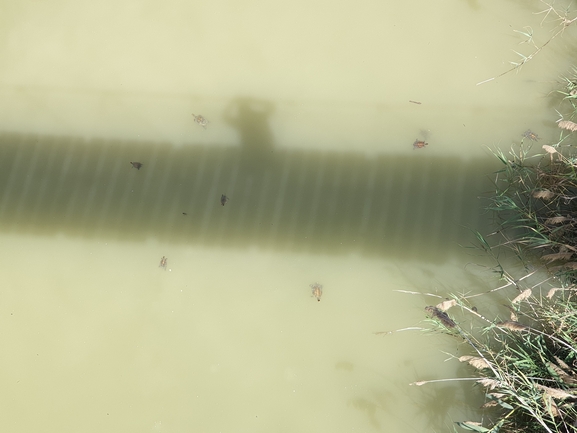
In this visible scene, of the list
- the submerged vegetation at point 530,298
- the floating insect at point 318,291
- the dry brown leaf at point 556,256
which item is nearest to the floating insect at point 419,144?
the submerged vegetation at point 530,298

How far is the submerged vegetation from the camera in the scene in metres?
1.85

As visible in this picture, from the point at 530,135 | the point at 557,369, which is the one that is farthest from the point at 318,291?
the point at 530,135

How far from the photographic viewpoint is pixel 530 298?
207 cm

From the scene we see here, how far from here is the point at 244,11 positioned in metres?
2.44

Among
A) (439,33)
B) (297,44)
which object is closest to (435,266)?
(439,33)

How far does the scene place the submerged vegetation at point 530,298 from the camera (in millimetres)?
1849

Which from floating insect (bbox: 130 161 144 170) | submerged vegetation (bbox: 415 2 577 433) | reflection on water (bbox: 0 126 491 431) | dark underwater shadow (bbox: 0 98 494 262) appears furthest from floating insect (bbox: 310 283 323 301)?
floating insect (bbox: 130 161 144 170)

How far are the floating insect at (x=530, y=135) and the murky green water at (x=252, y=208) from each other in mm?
56

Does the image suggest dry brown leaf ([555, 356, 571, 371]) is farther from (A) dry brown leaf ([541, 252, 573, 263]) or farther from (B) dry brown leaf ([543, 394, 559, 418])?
(A) dry brown leaf ([541, 252, 573, 263])

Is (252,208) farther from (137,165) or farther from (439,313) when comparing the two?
(439,313)

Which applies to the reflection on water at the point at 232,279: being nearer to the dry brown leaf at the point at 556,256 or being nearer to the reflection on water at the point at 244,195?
the reflection on water at the point at 244,195

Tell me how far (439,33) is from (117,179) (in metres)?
1.95

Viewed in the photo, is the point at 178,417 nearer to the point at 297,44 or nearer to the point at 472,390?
the point at 472,390

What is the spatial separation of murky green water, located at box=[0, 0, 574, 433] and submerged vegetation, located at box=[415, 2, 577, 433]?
10 centimetres
